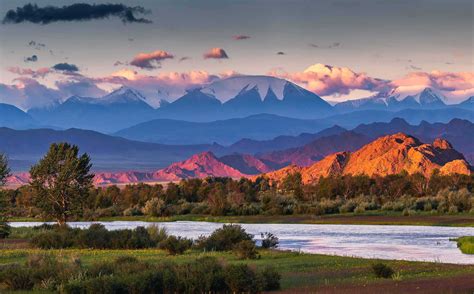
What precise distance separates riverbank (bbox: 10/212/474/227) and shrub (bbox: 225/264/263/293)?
148 feet

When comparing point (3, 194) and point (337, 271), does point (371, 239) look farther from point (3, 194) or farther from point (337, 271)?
point (3, 194)

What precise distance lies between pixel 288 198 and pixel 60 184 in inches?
1484

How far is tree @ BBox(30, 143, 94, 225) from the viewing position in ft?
237

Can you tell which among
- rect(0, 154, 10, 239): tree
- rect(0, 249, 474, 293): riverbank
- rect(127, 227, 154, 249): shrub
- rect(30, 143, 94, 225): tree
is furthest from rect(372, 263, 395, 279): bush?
rect(30, 143, 94, 225): tree

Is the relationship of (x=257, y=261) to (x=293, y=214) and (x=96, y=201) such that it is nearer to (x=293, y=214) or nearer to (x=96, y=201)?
(x=293, y=214)

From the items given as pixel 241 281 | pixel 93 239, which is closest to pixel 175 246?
pixel 93 239

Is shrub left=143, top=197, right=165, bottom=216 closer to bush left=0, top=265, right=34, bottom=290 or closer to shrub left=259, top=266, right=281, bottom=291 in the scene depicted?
bush left=0, top=265, right=34, bottom=290

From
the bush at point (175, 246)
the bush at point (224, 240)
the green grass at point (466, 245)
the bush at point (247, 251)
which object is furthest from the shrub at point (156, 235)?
the green grass at point (466, 245)

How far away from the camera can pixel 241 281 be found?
28.6 meters

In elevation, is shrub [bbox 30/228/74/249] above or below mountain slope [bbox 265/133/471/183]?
below

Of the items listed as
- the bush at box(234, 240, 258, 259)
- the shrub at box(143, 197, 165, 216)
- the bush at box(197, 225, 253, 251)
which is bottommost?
the bush at box(234, 240, 258, 259)

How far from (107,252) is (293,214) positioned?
4593 cm

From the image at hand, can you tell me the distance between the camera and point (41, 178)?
73562 millimetres

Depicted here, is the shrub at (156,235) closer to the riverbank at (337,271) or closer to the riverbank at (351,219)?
the riverbank at (337,271)
